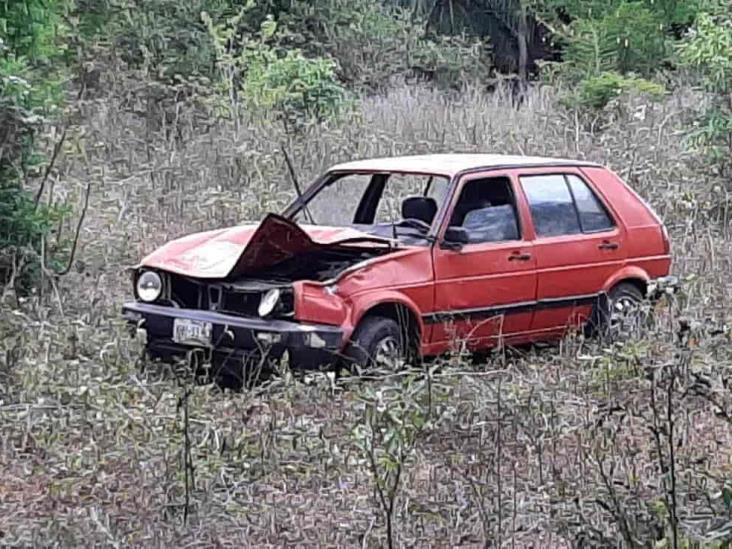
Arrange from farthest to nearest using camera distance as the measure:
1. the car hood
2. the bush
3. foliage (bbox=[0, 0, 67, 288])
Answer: the bush → foliage (bbox=[0, 0, 67, 288]) → the car hood

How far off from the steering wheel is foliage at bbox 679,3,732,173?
6.73 metres

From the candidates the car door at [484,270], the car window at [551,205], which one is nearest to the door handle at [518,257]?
the car door at [484,270]

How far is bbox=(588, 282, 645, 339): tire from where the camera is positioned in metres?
8.83

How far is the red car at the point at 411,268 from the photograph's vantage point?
8.00 m

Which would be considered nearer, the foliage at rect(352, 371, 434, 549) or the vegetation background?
the foliage at rect(352, 371, 434, 549)

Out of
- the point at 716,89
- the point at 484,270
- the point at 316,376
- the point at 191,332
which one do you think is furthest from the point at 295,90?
the point at 316,376

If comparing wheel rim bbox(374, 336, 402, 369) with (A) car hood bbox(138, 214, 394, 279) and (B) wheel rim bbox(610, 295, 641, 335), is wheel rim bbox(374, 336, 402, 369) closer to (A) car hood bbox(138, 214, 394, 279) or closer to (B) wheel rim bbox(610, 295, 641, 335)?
(A) car hood bbox(138, 214, 394, 279)

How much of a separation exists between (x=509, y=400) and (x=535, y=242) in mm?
2118

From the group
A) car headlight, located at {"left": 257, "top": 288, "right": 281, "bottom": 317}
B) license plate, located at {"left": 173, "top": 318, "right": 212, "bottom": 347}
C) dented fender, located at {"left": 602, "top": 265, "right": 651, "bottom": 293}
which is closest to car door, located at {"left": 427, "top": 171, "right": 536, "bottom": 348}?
dented fender, located at {"left": 602, "top": 265, "right": 651, "bottom": 293}

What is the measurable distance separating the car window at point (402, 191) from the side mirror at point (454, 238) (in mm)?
310

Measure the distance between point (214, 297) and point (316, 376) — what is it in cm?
99

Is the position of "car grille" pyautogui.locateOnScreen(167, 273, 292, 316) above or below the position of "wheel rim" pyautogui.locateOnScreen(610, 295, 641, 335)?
above

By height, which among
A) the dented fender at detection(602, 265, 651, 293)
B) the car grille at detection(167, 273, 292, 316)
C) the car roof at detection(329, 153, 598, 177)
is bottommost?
the dented fender at detection(602, 265, 651, 293)

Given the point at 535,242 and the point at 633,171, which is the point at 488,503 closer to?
the point at 535,242
